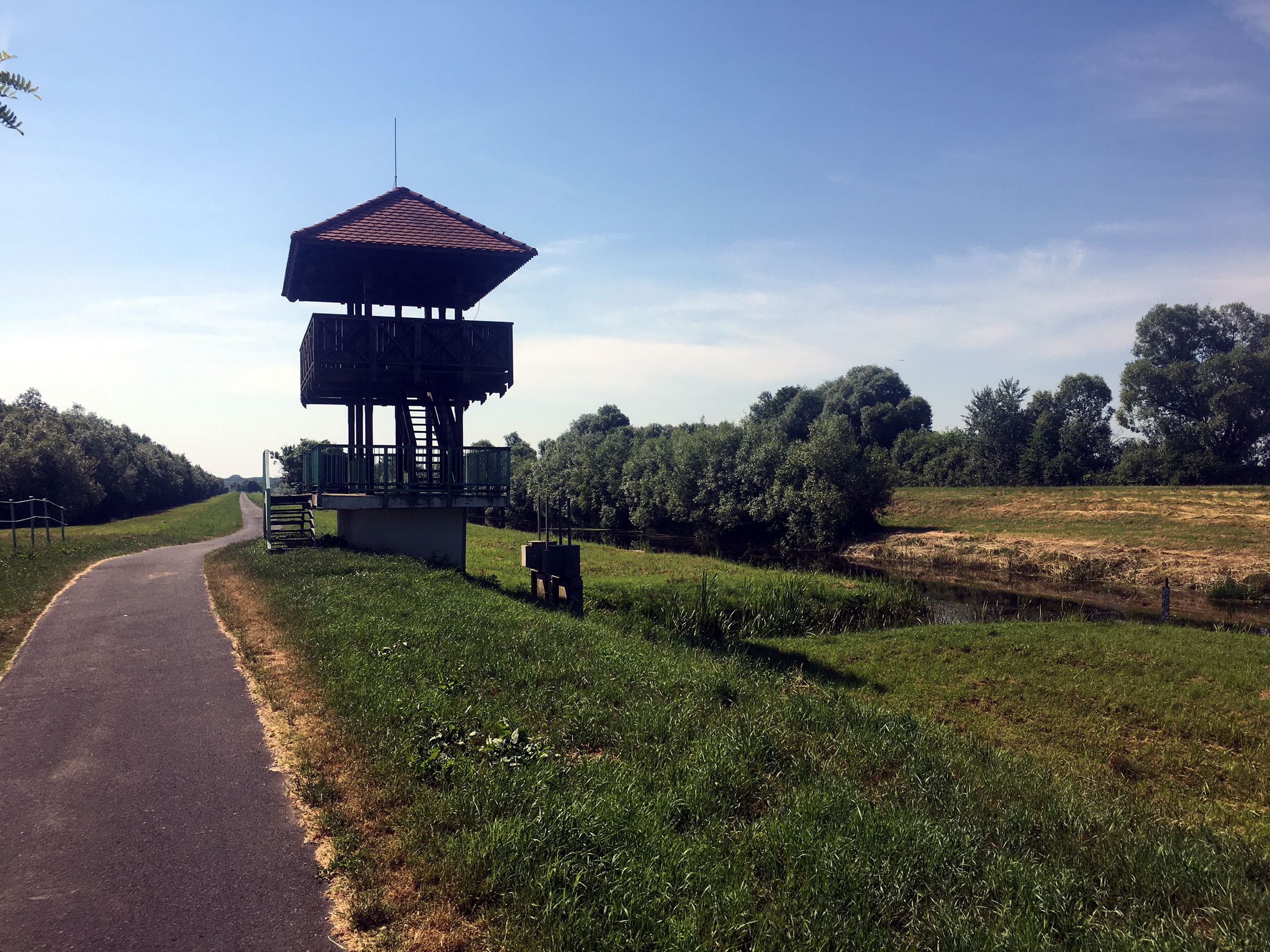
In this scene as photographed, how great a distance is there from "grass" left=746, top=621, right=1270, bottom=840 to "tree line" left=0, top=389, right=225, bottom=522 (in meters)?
54.5

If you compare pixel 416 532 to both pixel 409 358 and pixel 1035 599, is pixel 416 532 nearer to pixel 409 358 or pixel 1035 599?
pixel 409 358

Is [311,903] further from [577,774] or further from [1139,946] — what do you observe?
[1139,946]

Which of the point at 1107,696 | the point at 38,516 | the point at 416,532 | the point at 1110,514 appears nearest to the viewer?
the point at 1107,696

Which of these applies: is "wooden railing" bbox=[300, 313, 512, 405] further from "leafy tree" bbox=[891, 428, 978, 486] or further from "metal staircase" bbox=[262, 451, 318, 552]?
"leafy tree" bbox=[891, 428, 978, 486]

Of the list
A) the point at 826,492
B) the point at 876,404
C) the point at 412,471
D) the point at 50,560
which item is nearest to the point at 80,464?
the point at 50,560

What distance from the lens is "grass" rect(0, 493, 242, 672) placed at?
1304cm

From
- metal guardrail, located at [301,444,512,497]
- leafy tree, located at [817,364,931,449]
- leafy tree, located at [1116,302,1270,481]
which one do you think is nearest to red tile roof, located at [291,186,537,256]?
metal guardrail, located at [301,444,512,497]

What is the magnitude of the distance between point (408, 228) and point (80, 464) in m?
49.0

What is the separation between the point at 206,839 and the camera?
5.39 meters

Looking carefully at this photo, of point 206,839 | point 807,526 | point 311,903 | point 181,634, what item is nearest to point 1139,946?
point 311,903

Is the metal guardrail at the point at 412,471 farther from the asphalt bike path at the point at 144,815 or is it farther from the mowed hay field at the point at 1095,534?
the mowed hay field at the point at 1095,534

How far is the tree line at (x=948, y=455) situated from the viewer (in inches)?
1879

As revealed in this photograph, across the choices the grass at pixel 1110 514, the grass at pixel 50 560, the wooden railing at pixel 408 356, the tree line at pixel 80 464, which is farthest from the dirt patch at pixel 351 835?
the tree line at pixel 80 464

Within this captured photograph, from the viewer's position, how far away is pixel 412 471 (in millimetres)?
22234
